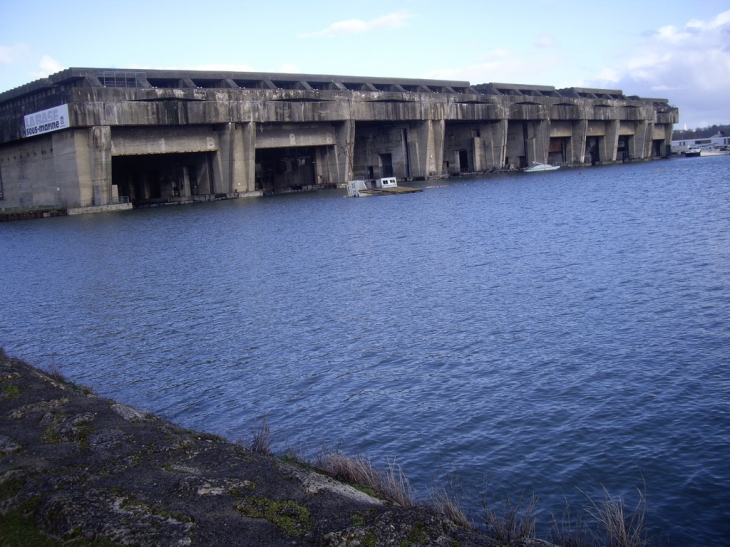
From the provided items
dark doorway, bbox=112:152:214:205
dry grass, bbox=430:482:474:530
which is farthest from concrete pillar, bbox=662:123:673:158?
dry grass, bbox=430:482:474:530

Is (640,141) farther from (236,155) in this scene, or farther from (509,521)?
(509,521)

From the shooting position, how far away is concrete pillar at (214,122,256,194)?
241ft

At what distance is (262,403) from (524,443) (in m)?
4.99

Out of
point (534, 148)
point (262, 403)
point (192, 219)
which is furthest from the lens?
point (534, 148)

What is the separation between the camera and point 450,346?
16.4 metres

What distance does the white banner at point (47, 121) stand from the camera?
61.8 m

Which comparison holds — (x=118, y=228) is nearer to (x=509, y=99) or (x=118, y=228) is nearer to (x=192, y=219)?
(x=192, y=219)

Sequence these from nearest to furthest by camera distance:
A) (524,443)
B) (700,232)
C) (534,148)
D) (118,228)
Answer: (524,443)
(700,232)
(118,228)
(534,148)

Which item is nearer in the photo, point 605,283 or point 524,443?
point 524,443

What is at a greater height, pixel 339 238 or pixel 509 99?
pixel 509 99

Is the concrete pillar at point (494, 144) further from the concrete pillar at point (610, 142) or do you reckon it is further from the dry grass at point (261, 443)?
the dry grass at point (261, 443)

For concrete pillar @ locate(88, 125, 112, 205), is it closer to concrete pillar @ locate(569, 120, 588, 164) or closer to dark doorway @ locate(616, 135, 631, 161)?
concrete pillar @ locate(569, 120, 588, 164)

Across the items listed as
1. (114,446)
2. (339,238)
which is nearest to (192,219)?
(339,238)

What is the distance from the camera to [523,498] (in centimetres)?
909
